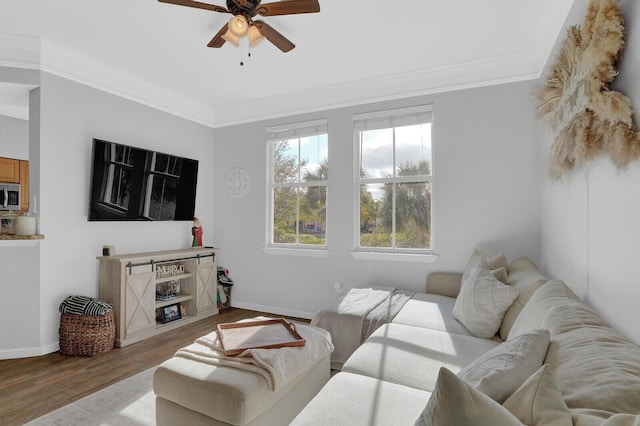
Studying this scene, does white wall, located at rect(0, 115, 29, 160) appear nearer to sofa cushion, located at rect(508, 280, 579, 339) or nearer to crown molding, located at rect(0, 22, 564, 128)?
crown molding, located at rect(0, 22, 564, 128)

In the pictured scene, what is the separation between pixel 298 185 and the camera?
426 cm

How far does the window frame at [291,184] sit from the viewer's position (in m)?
4.04

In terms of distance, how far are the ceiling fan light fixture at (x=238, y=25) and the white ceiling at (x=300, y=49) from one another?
0.49 meters

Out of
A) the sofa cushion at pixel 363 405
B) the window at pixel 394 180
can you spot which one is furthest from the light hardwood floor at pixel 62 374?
the window at pixel 394 180

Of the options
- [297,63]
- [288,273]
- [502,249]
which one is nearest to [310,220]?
[288,273]

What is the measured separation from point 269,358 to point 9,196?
5.01 meters

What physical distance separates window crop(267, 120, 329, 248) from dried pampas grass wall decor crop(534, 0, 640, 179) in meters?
2.50

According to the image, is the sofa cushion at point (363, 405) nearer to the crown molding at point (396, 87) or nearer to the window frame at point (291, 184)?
the window frame at point (291, 184)

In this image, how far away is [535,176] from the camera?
3.13m

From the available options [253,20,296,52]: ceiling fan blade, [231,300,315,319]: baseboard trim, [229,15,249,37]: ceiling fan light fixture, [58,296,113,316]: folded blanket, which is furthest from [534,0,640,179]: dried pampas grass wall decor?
[58,296,113,316]: folded blanket

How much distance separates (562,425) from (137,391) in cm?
258

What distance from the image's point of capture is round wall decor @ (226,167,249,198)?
178 inches

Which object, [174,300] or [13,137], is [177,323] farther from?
[13,137]

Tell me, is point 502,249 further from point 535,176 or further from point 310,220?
point 310,220
